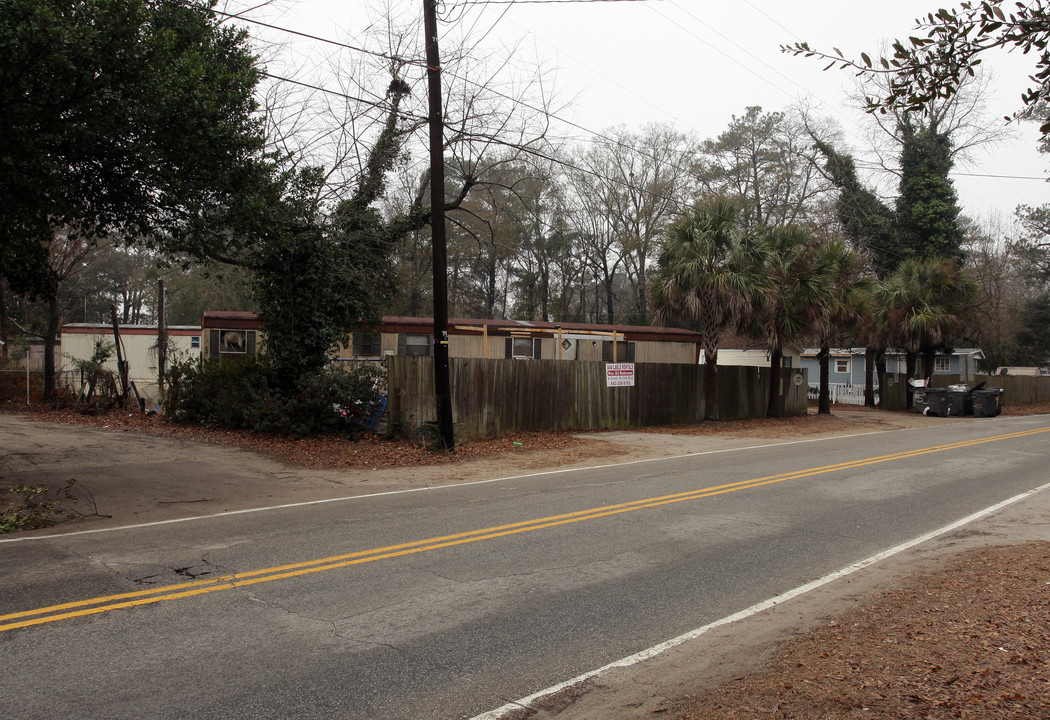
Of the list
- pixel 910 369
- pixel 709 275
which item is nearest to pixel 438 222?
pixel 709 275

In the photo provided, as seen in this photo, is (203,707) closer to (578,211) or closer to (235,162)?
(235,162)

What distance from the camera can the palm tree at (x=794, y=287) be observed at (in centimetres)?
2502

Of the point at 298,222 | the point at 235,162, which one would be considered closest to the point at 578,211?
the point at 298,222

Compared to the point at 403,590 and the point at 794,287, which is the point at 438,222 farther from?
the point at 794,287

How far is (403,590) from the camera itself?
598cm

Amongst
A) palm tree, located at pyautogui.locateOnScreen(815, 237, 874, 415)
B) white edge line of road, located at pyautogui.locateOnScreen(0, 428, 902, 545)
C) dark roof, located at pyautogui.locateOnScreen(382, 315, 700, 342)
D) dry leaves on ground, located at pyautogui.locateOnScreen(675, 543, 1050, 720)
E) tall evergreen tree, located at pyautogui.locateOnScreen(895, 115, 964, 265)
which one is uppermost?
tall evergreen tree, located at pyautogui.locateOnScreen(895, 115, 964, 265)

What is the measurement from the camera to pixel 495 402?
1864cm

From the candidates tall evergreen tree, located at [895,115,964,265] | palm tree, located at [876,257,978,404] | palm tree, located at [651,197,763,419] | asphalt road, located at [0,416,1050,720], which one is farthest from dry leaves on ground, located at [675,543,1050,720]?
tall evergreen tree, located at [895,115,964,265]

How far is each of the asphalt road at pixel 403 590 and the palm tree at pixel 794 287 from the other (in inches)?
556

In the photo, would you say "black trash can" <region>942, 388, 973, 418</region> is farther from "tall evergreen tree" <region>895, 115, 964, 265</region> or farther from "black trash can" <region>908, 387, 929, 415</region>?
"tall evergreen tree" <region>895, 115, 964, 265</region>

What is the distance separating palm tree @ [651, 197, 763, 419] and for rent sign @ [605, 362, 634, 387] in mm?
3153

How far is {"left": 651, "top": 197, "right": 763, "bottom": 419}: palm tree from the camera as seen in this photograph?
23.2 m

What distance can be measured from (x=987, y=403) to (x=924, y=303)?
5.10 meters

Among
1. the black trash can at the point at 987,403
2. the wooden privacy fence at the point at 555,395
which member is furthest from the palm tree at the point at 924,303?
the wooden privacy fence at the point at 555,395
